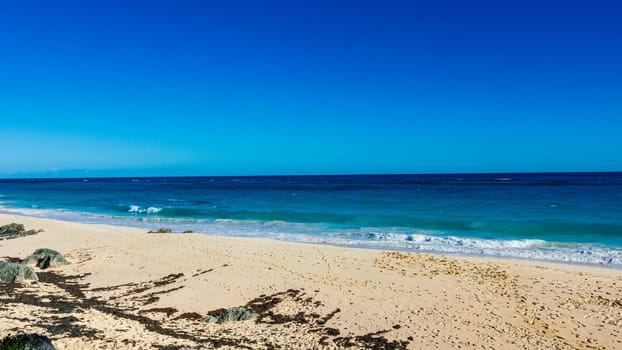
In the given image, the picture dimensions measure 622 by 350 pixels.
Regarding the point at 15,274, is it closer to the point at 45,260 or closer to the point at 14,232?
the point at 45,260

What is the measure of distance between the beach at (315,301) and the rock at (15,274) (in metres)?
0.30

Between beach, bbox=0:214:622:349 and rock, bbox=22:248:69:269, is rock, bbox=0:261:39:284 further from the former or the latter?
rock, bbox=22:248:69:269

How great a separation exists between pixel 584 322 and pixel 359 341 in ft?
16.0

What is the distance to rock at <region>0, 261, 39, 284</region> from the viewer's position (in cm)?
1172

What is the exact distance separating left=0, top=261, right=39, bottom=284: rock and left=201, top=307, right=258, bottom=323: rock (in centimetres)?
615

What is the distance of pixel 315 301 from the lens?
10523 mm

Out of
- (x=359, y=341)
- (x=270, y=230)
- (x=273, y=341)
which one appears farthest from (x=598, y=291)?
(x=270, y=230)

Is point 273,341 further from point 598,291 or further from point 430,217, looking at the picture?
point 430,217

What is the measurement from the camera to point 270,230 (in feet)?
83.5

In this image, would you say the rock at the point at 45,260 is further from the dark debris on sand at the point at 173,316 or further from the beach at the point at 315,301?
the dark debris on sand at the point at 173,316

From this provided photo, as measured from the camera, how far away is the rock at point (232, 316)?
30.1 ft

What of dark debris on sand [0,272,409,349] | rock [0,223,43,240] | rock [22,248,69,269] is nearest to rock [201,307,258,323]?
dark debris on sand [0,272,409,349]

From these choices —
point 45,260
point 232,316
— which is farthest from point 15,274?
point 232,316

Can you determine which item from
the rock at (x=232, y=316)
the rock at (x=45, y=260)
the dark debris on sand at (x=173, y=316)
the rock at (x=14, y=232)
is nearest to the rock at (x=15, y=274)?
the dark debris on sand at (x=173, y=316)
